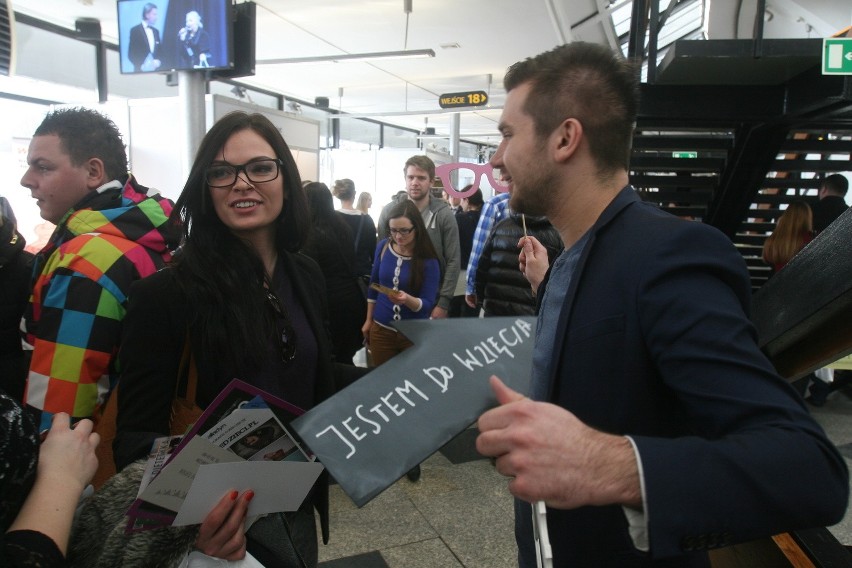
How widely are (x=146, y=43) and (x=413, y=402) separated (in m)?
5.35

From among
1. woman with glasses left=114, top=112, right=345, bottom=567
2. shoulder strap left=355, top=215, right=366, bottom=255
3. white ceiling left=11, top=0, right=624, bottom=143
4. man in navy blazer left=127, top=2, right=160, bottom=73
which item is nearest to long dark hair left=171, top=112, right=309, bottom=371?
woman with glasses left=114, top=112, right=345, bottom=567

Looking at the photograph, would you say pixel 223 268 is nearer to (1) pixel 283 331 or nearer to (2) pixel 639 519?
(1) pixel 283 331

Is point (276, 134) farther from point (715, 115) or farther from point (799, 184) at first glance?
point (799, 184)

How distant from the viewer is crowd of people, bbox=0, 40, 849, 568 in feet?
2.16

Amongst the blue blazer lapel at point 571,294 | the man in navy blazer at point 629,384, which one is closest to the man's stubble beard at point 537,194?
the man in navy blazer at point 629,384

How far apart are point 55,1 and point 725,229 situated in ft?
26.9

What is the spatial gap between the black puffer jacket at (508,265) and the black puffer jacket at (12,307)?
2155mm

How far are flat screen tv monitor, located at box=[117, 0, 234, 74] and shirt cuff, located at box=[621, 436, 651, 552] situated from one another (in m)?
4.78

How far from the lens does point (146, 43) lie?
4996 mm

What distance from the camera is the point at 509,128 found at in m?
1.20

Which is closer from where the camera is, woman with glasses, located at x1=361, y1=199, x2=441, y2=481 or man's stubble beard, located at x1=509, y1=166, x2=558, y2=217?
man's stubble beard, located at x1=509, y1=166, x2=558, y2=217

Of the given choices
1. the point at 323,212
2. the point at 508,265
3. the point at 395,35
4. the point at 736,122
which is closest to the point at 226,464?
the point at 508,265

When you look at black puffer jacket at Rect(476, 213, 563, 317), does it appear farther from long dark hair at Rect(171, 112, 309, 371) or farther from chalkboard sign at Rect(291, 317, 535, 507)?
chalkboard sign at Rect(291, 317, 535, 507)

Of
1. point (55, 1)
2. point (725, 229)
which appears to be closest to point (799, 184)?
point (725, 229)
